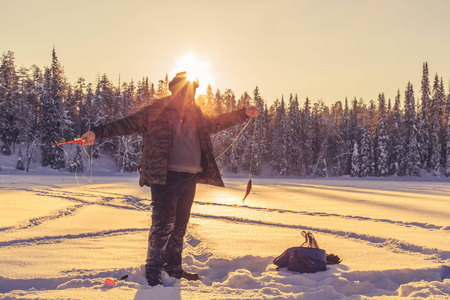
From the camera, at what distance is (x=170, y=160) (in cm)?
362

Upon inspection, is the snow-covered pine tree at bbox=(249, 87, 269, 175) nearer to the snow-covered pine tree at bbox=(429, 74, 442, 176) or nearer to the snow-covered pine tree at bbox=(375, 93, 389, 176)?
the snow-covered pine tree at bbox=(375, 93, 389, 176)

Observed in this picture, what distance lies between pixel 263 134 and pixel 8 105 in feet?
141

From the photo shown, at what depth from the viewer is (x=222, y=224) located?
7172 mm

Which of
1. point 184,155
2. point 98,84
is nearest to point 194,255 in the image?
point 184,155

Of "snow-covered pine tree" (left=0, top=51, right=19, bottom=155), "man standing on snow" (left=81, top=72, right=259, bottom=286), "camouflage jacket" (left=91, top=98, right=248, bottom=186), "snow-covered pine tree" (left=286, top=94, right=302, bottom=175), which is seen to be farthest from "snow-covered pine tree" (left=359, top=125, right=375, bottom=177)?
"man standing on snow" (left=81, top=72, right=259, bottom=286)

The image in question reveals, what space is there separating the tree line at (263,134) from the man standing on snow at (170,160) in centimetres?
4871

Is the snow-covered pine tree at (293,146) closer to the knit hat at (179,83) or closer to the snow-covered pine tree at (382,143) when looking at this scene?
the snow-covered pine tree at (382,143)

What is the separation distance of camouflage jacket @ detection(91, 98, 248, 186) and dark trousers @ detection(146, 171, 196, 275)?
168 mm

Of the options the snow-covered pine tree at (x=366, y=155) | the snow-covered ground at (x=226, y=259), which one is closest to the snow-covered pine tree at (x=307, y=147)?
the snow-covered pine tree at (x=366, y=155)

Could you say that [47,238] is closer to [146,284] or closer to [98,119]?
[146,284]

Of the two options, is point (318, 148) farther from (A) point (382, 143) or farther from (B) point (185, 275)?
(B) point (185, 275)

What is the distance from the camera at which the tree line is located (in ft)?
179

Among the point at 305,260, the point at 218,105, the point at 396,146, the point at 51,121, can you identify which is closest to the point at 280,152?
the point at 396,146

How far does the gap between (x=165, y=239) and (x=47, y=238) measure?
2730 mm
